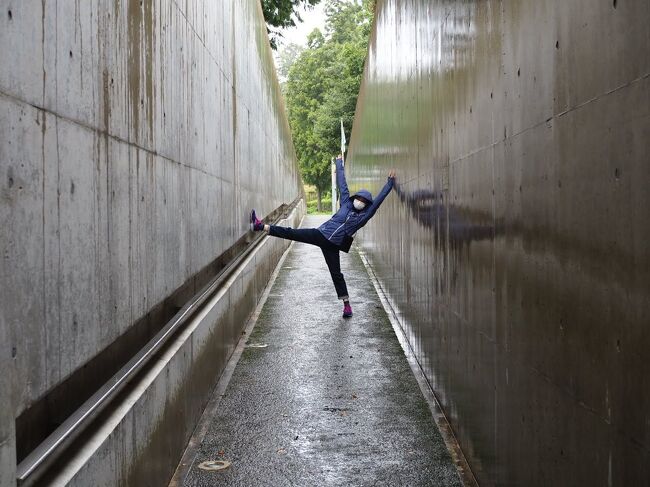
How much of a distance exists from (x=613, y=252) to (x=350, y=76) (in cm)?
4425

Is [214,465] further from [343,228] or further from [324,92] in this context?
[324,92]

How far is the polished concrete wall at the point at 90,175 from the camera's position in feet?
9.04

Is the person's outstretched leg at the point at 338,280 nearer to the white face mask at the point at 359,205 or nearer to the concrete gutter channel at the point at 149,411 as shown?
the white face mask at the point at 359,205

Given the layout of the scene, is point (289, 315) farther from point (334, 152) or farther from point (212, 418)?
point (334, 152)

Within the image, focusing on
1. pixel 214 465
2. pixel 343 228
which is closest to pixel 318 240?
pixel 343 228

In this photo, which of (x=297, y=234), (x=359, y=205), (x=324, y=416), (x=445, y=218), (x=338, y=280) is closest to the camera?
(x=445, y=218)

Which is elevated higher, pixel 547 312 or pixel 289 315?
pixel 547 312

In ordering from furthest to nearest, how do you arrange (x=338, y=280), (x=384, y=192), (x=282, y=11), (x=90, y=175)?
(x=282, y=11)
(x=338, y=280)
(x=384, y=192)
(x=90, y=175)

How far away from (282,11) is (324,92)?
45.6 metres

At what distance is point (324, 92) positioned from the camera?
71.8m

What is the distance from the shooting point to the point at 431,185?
6.69 metres

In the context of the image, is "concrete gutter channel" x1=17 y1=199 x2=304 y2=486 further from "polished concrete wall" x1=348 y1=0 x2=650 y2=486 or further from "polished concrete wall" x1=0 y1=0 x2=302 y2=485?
"polished concrete wall" x1=348 y1=0 x2=650 y2=486

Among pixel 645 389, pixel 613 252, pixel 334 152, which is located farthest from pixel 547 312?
pixel 334 152

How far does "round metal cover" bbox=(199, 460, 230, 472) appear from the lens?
5.16m
